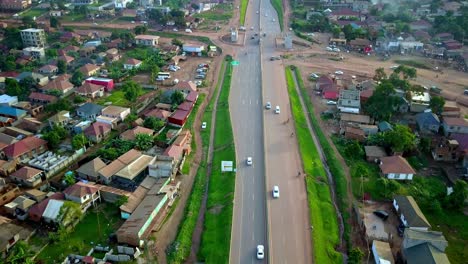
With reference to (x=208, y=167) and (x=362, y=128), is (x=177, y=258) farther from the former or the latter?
(x=362, y=128)

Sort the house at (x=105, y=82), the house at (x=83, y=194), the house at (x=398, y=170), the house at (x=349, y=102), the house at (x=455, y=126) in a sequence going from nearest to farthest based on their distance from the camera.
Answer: the house at (x=83, y=194) < the house at (x=398, y=170) < the house at (x=455, y=126) < the house at (x=349, y=102) < the house at (x=105, y=82)

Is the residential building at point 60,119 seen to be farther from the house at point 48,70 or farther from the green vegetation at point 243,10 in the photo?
the green vegetation at point 243,10

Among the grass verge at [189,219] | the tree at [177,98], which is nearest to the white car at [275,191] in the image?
the grass verge at [189,219]

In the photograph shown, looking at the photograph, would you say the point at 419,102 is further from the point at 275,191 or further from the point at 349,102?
the point at 275,191

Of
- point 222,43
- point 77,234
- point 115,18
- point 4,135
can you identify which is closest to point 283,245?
point 77,234

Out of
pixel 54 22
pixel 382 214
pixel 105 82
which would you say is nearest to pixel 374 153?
pixel 382 214
